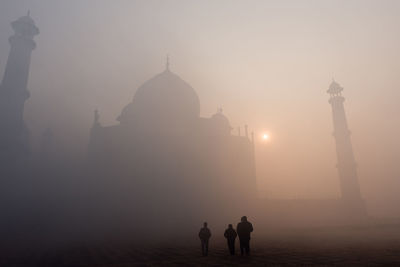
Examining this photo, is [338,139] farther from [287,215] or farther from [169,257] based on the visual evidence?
[169,257]

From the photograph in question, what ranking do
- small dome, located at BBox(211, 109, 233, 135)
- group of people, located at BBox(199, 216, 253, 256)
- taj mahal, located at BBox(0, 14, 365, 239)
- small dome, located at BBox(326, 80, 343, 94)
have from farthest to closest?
small dome, located at BBox(326, 80, 343, 94) < small dome, located at BBox(211, 109, 233, 135) < taj mahal, located at BBox(0, 14, 365, 239) < group of people, located at BBox(199, 216, 253, 256)

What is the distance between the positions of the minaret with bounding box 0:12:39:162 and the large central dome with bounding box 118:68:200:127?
8675 mm

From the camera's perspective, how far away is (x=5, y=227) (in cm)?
1973

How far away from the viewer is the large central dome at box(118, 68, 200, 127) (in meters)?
28.0

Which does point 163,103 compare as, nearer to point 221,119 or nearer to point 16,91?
point 221,119

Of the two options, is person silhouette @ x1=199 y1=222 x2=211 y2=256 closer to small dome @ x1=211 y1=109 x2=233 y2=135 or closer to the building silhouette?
the building silhouette

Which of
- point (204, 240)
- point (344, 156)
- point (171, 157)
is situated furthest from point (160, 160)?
point (344, 156)

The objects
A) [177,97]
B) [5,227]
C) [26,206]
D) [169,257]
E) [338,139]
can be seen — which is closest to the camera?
[169,257]

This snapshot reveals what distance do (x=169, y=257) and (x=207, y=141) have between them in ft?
66.7

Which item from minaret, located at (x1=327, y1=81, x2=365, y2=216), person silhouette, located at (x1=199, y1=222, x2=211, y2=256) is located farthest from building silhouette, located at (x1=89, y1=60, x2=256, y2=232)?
person silhouette, located at (x1=199, y1=222, x2=211, y2=256)

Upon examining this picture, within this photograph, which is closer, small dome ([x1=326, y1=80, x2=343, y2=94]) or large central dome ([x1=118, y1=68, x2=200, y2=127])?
large central dome ([x1=118, y1=68, x2=200, y2=127])

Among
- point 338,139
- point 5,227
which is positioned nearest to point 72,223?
point 5,227

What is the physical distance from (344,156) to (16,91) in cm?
3240

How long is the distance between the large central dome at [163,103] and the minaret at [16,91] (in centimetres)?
868
